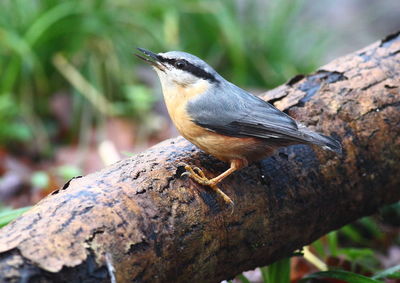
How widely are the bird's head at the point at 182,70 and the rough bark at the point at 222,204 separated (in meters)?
0.33

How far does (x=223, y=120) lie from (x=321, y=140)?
50 cm

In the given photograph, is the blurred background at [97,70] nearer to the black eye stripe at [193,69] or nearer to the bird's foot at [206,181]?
the black eye stripe at [193,69]

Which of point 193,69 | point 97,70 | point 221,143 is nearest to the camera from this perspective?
point 221,143

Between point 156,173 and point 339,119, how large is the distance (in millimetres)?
1187

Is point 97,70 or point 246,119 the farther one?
point 97,70

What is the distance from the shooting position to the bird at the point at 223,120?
9.64ft

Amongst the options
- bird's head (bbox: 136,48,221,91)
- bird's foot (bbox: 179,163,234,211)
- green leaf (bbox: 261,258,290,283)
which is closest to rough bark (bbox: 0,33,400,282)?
bird's foot (bbox: 179,163,234,211)

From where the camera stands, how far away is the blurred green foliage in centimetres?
578

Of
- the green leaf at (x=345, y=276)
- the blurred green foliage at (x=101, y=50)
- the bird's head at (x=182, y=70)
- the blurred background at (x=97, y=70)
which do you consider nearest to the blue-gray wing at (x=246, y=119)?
the bird's head at (x=182, y=70)

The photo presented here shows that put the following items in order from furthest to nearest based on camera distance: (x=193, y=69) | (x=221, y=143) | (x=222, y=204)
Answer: (x=193, y=69), (x=221, y=143), (x=222, y=204)

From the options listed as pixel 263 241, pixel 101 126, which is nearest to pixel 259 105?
pixel 263 241

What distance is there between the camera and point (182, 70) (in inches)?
126

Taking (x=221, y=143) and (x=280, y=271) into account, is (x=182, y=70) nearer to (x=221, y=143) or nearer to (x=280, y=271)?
(x=221, y=143)

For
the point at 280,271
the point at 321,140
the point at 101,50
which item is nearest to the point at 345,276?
the point at 280,271
